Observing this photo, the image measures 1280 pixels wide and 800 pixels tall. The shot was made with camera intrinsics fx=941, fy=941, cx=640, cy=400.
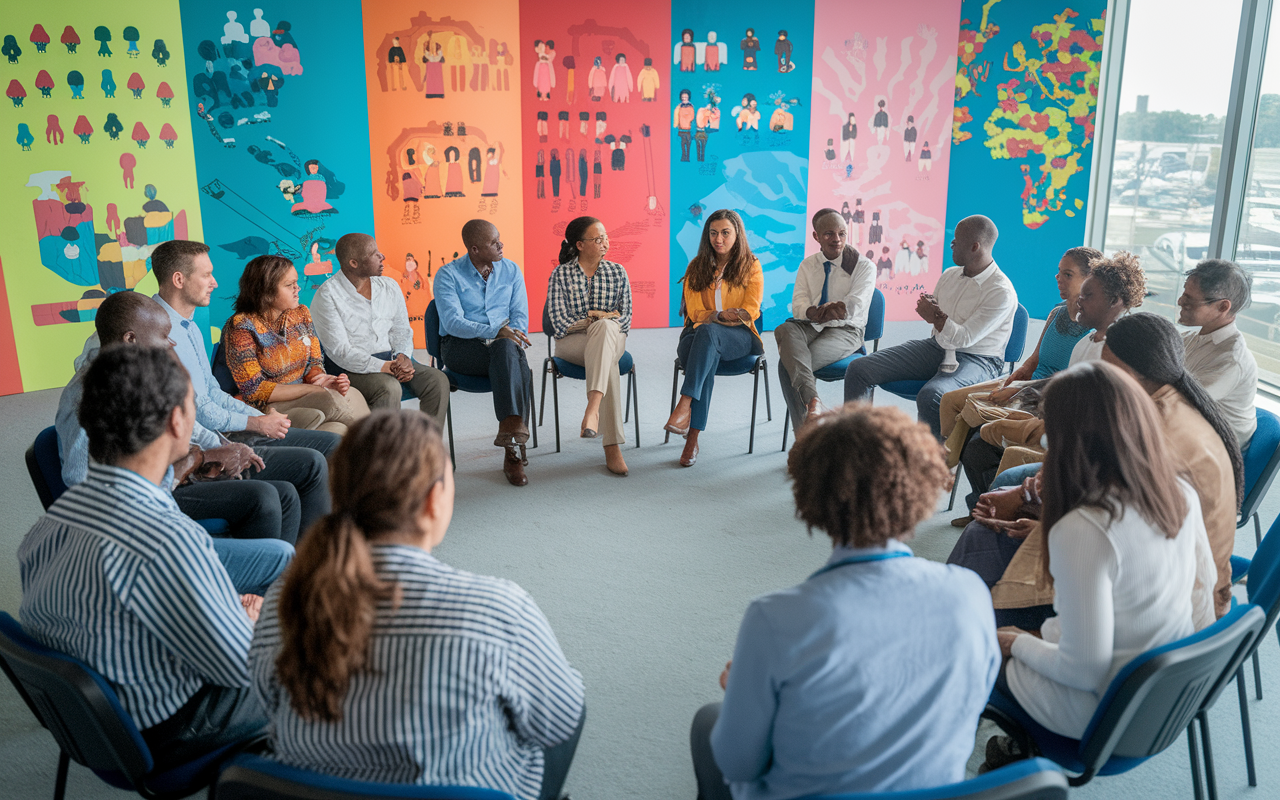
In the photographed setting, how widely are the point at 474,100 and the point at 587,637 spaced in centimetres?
515

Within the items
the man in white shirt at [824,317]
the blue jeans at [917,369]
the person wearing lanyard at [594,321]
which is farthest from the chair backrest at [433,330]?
the blue jeans at [917,369]

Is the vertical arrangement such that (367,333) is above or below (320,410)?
above

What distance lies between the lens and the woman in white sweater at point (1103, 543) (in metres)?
1.71

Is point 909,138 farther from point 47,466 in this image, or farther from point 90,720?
point 90,720

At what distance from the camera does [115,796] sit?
2.31m

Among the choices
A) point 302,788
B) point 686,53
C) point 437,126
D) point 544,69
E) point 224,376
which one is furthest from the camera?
point 686,53

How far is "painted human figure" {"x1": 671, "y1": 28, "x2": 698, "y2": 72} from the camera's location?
7.48 meters

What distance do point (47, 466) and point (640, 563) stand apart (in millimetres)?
2012

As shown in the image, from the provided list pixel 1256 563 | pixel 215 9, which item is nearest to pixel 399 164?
pixel 215 9

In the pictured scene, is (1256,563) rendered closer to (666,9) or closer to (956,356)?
(956,356)

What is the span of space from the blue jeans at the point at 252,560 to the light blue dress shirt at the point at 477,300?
233 cm

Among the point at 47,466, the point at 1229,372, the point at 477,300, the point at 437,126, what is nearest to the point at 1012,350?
the point at 1229,372

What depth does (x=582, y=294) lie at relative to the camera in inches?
198

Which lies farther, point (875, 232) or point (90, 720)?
point (875, 232)
